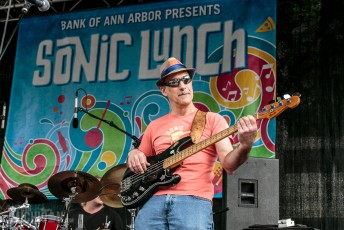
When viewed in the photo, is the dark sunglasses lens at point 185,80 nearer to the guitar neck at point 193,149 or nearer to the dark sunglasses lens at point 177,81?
the dark sunglasses lens at point 177,81

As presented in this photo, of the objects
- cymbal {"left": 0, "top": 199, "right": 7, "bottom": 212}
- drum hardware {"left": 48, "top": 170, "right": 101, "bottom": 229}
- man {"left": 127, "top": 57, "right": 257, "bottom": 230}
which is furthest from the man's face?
cymbal {"left": 0, "top": 199, "right": 7, "bottom": 212}

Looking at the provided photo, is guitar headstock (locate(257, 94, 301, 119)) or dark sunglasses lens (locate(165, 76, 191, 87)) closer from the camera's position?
guitar headstock (locate(257, 94, 301, 119))

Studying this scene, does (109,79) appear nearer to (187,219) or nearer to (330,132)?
(330,132)

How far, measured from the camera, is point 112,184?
620 centimetres

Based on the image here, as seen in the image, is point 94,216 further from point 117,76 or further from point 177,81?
point 177,81

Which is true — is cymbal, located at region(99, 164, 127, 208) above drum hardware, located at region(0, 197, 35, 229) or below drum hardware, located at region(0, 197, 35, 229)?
above

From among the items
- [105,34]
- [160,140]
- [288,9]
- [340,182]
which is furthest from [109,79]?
[160,140]

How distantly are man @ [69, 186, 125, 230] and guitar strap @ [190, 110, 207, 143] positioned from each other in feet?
12.7

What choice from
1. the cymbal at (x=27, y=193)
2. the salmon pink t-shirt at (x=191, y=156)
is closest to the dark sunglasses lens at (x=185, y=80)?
the salmon pink t-shirt at (x=191, y=156)

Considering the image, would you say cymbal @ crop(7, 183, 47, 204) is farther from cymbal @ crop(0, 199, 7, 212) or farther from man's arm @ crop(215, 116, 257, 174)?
man's arm @ crop(215, 116, 257, 174)

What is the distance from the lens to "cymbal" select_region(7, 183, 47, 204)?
22.6 ft

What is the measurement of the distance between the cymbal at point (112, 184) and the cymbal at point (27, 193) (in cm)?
93

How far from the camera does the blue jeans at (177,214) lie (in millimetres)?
3018

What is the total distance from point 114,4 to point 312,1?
103 inches
